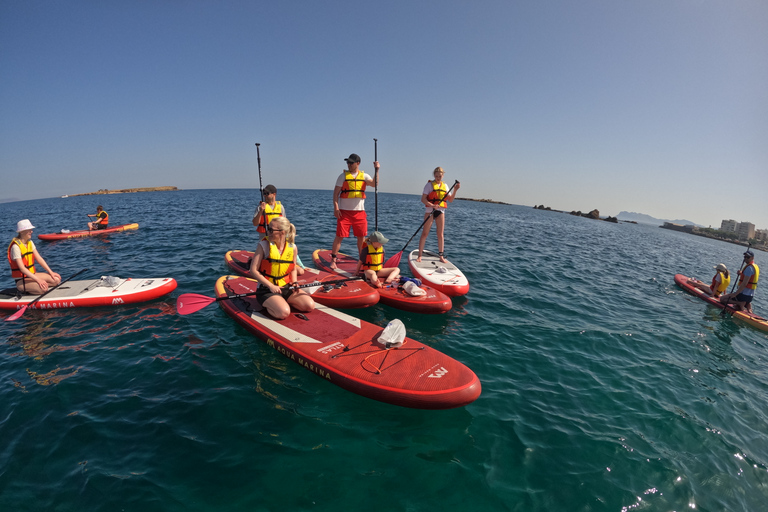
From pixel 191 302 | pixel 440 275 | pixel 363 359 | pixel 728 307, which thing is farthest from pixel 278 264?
pixel 728 307

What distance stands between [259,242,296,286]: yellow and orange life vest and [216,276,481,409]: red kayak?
83 centimetres

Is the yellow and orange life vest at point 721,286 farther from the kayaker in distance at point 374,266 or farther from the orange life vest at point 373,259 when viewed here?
the orange life vest at point 373,259

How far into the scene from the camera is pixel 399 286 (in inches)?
347

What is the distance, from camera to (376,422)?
4816mm

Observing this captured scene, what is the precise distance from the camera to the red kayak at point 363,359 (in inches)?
185

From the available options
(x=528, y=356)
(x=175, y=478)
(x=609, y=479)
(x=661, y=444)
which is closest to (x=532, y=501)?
(x=609, y=479)

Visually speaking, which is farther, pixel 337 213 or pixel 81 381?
pixel 337 213

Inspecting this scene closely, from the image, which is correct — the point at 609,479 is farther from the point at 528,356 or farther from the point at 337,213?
the point at 337,213

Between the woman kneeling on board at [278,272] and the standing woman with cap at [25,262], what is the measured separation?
6190mm

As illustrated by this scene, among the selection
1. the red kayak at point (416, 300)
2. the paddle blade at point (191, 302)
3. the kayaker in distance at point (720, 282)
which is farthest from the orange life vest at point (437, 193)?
the kayaker in distance at point (720, 282)

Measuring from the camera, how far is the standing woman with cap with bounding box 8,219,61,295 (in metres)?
8.03

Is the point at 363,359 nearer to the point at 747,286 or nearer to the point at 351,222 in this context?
the point at 351,222

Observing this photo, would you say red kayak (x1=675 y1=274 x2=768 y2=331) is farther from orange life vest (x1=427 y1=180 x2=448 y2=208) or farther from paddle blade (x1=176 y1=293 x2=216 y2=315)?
paddle blade (x1=176 y1=293 x2=216 y2=315)

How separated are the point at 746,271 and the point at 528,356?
9.75m
